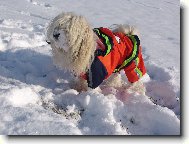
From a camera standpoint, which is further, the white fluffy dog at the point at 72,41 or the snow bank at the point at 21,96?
the white fluffy dog at the point at 72,41

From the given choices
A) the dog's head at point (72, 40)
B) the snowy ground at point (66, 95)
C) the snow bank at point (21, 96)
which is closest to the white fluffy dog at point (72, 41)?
the dog's head at point (72, 40)

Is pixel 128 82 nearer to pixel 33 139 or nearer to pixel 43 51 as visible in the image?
pixel 43 51

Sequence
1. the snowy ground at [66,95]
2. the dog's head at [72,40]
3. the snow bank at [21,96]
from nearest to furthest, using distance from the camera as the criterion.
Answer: the snowy ground at [66,95]
the snow bank at [21,96]
the dog's head at [72,40]

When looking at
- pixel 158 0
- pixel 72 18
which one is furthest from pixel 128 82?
pixel 158 0

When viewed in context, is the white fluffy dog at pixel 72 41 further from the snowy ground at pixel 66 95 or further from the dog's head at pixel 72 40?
the snowy ground at pixel 66 95

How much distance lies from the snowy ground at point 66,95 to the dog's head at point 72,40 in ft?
1.09

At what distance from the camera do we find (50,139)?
117 inches

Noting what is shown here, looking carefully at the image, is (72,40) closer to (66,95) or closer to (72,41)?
(72,41)

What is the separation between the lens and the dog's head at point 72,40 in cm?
361

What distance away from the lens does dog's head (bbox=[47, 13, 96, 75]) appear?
361 centimetres

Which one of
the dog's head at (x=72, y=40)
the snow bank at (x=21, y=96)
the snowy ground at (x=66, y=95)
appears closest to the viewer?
the snowy ground at (x=66, y=95)

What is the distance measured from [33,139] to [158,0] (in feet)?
21.3

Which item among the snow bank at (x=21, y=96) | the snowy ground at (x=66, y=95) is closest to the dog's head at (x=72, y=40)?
the snowy ground at (x=66, y=95)

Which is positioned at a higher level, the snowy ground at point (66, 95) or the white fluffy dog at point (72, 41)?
the white fluffy dog at point (72, 41)
